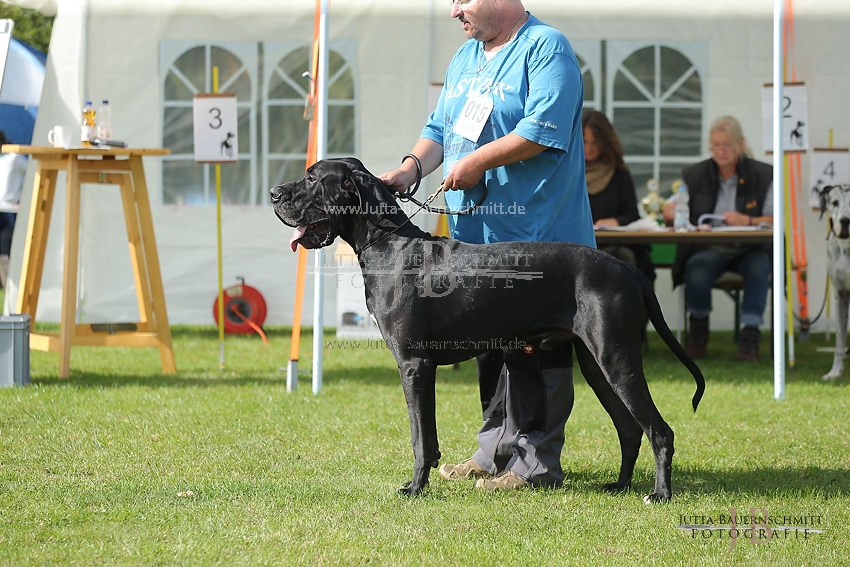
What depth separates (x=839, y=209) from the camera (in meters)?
7.27

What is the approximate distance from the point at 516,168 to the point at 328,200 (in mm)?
742

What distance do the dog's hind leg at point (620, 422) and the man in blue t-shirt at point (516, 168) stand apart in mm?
122

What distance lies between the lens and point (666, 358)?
7.91 metres

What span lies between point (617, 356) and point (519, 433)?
636 millimetres

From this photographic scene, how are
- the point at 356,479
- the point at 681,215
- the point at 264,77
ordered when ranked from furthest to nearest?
the point at 264,77, the point at 681,215, the point at 356,479

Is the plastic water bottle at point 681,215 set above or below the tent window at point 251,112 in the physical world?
below

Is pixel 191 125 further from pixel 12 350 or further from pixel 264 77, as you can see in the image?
pixel 12 350

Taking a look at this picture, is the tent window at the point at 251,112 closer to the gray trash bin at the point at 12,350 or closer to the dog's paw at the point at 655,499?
the gray trash bin at the point at 12,350

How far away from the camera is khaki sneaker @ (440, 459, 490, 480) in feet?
13.8

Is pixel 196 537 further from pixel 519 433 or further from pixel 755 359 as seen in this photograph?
pixel 755 359

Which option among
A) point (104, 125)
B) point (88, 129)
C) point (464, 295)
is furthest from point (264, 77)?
point (464, 295)

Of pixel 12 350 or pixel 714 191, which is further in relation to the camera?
pixel 714 191

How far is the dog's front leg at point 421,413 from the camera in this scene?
147 inches

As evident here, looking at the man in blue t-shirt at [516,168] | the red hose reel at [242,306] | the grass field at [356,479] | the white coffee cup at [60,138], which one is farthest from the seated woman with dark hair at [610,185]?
the man in blue t-shirt at [516,168]
